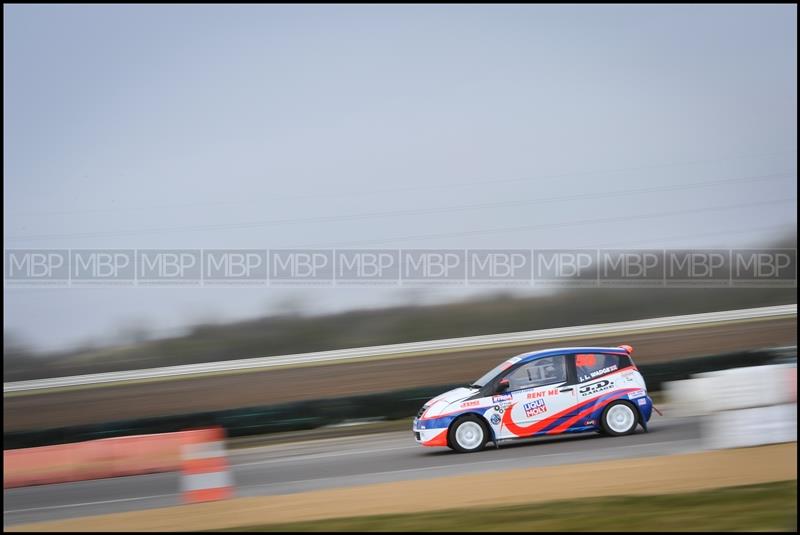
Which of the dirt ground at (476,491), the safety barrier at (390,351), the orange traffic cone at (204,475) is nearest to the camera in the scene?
the dirt ground at (476,491)

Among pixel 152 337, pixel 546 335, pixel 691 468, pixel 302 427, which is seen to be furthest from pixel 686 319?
pixel 691 468

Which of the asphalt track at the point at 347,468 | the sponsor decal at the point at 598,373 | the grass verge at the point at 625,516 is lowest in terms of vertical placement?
the asphalt track at the point at 347,468

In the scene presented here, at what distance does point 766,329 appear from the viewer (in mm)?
33062

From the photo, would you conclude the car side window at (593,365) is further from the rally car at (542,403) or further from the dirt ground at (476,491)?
the dirt ground at (476,491)

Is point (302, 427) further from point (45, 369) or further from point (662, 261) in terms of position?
point (662, 261)

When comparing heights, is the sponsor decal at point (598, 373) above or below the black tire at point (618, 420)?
above

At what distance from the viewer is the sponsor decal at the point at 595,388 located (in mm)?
13008

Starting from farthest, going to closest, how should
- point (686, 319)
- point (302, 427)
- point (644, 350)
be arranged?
point (686, 319)
point (644, 350)
point (302, 427)

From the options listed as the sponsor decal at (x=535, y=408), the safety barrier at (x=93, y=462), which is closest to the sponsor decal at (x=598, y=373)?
the sponsor decal at (x=535, y=408)

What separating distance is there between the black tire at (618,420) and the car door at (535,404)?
1.91 feet

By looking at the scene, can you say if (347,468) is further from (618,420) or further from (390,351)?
(390,351)

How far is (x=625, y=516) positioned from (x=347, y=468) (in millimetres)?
5848

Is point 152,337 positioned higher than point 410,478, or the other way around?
point 152,337

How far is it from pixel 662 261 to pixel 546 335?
1034cm
